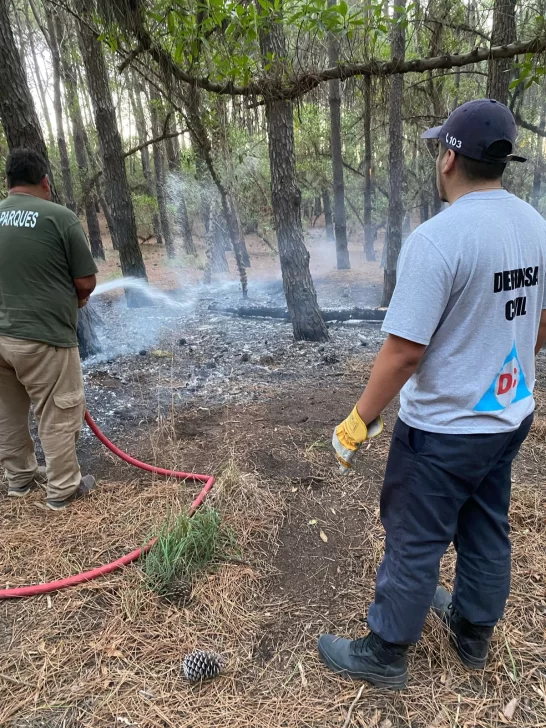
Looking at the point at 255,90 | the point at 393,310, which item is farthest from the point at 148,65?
the point at 393,310

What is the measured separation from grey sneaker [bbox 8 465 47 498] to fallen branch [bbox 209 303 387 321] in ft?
20.8

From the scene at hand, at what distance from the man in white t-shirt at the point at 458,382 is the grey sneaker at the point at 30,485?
7.64 feet

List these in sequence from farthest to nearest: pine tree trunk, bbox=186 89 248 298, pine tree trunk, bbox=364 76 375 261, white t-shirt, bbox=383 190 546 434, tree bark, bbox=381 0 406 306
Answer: tree bark, bbox=381 0 406 306
pine tree trunk, bbox=186 89 248 298
pine tree trunk, bbox=364 76 375 261
white t-shirt, bbox=383 190 546 434

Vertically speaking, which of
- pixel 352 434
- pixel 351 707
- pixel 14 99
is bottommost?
pixel 351 707

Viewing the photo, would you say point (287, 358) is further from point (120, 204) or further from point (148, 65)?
point (120, 204)

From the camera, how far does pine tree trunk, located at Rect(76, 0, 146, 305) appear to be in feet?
25.4

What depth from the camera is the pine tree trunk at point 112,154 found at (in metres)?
7.75

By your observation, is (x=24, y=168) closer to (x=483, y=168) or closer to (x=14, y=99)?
(x=483, y=168)

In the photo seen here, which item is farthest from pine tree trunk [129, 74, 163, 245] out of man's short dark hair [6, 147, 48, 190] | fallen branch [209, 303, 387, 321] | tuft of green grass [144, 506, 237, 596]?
tuft of green grass [144, 506, 237, 596]

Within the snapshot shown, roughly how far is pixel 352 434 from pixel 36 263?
2063 millimetres

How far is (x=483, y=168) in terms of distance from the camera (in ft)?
4.80

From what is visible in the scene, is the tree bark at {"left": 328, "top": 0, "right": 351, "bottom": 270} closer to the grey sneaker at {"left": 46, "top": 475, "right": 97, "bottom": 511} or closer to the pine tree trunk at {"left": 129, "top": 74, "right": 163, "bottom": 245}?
the pine tree trunk at {"left": 129, "top": 74, "right": 163, "bottom": 245}

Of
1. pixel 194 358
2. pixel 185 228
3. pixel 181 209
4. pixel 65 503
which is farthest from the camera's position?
pixel 185 228

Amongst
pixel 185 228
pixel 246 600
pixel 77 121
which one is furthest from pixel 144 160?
pixel 246 600
